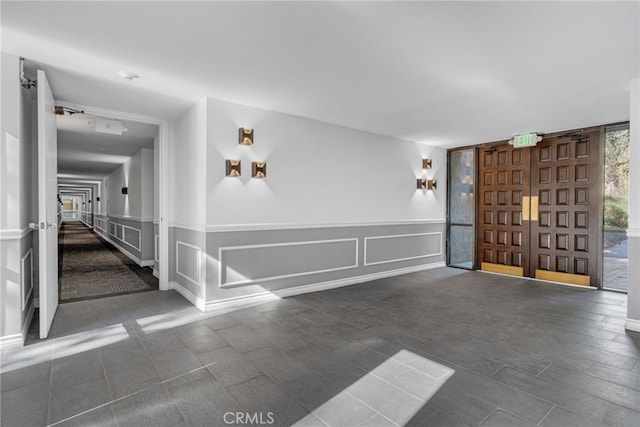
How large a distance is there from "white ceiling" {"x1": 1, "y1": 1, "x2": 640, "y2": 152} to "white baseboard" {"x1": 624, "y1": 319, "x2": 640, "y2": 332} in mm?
2522

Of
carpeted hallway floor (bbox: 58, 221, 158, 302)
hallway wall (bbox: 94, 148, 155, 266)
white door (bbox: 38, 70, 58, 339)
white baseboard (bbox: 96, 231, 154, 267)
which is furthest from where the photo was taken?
hallway wall (bbox: 94, 148, 155, 266)

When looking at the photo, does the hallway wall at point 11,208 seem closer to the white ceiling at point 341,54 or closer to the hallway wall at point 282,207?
the white ceiling at point 341,54

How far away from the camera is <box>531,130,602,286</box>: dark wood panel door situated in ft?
17.1

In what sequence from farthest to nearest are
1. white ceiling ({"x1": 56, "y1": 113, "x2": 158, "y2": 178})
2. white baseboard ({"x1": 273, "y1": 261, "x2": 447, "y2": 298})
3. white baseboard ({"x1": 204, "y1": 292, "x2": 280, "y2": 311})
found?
white ceiling ({"x1": 56, "y1": 113, "x2": 158, "y2": 178})
white baseboard ({"x1": 273, "y1": 261, "x2": 447, "y2": 298})
white baseboard ({"x1": 204, "y1": 292, "x2": 280, "y2": 311})

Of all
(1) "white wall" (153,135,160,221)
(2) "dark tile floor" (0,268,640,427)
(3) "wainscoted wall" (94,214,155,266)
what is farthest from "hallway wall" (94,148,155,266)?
(2) "dark tile floor" (0,268,640,427)

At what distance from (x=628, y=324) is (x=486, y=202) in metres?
3.36

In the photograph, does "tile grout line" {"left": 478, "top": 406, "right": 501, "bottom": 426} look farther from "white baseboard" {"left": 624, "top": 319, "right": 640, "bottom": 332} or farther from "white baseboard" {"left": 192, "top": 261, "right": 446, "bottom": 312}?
"white baseboard" {"left": 192, "top": 261, "right": 446, "bottom": 312}

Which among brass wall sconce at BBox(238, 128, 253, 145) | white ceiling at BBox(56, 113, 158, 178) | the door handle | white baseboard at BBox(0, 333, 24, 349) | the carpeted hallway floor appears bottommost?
the carpeted hallway floor

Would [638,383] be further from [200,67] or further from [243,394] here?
[200,67]

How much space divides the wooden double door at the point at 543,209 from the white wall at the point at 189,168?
5.38 m

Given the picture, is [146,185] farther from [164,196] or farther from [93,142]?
[164,196]

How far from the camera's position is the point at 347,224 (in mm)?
5348

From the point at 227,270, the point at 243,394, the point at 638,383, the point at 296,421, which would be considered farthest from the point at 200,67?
the point at 638,383

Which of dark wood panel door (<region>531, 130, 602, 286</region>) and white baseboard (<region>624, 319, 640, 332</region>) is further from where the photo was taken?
dark wood panel door (<region>531, 130, 602, 286</region>)
